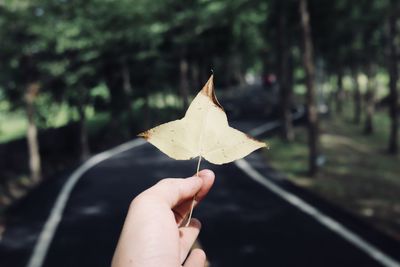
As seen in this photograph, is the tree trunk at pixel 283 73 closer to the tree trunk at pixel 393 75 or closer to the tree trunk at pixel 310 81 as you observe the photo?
the tree trunk at pixel 393 75

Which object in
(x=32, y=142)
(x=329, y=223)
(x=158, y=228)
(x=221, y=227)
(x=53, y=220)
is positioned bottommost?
(x=329, y=223)

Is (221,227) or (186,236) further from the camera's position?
(221,227)

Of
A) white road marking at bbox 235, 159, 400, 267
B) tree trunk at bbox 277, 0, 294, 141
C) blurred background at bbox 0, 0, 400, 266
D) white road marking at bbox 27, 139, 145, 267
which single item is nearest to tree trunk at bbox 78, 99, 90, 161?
blurred background at bbox 0, 0, 400, 266

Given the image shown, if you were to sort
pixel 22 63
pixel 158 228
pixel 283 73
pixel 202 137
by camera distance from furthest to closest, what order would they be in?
1. pixel 283 73
2. pixel 22 63
3. pixel 158 228
4. pixel 202 137

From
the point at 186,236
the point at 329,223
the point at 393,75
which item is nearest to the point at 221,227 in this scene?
the point at 329,223

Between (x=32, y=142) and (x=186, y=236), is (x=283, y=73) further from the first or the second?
(x=186, y=236)

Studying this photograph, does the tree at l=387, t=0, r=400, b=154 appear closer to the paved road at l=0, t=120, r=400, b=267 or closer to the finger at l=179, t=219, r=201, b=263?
the paved road at l=0, t=120, r=400, b=267

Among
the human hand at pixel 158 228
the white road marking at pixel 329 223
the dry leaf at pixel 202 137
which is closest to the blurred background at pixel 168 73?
the white road marking at pixel 329 223
